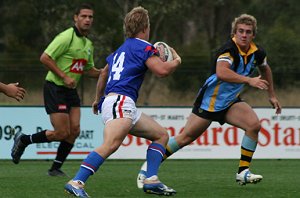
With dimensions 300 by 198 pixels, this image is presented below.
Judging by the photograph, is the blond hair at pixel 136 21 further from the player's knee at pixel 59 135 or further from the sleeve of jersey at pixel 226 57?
the player's knee at pixel 59 135

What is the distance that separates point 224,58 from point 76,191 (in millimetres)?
2484

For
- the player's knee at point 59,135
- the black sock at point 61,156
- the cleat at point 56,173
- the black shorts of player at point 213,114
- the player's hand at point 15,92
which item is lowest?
the cleat at point 56,173

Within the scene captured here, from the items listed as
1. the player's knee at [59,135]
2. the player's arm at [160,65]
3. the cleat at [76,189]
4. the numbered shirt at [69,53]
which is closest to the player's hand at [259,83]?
the player's arm at [160,65]

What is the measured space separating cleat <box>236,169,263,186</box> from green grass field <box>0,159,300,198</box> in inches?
3.3

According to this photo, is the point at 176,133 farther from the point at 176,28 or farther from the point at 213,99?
the point at 176,28

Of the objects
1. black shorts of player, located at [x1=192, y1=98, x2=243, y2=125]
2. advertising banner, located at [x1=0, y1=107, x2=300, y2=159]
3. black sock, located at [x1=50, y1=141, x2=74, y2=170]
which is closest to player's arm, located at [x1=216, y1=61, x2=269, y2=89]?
black shorts of player, located at [x1=192, y1=98, x2=243, y2=125]

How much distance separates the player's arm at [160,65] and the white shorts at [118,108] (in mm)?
393

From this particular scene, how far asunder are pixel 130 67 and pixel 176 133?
7.22 meters

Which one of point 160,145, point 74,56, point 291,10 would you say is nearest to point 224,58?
point 160,145

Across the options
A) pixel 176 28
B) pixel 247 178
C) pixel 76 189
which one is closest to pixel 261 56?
pixel 247 178

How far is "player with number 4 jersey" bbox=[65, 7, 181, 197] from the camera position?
8.75 m

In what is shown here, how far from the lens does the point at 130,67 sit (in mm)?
9047

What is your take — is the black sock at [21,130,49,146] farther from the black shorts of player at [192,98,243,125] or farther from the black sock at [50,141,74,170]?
the black shorts of player at [192,98,243,125]

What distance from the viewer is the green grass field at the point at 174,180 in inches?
378
